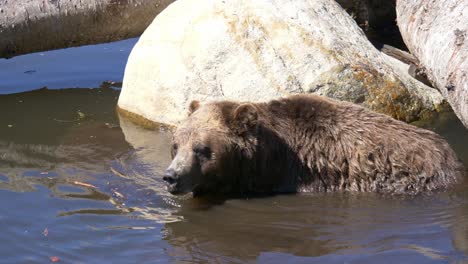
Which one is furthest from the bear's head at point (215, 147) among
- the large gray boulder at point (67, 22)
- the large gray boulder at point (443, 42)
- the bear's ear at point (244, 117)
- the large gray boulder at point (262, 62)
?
the large gray boulder at point (67, 22)

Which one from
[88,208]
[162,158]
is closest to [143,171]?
[162,158]

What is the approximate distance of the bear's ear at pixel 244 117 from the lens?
775cm

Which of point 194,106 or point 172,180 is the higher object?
point 194,106

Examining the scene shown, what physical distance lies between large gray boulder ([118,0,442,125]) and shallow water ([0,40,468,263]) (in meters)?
0.62

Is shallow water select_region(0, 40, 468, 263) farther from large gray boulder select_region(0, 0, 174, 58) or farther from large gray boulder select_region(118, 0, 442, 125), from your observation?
large gray boulder select_region(0, 0, 174, 58)

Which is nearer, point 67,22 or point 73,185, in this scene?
point 73,185

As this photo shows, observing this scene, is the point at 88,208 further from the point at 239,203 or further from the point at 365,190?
the point at 365,190

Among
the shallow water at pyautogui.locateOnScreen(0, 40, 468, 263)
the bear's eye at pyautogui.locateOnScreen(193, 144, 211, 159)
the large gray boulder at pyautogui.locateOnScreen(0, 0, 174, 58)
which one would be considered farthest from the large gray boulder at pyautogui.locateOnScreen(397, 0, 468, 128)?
the large gray boulder at pyautogui.locateOnScreen(0, 0, 174, 58)

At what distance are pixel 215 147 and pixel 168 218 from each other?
80 centimetres

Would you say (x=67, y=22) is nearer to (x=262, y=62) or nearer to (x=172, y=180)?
(x=262, y=62)

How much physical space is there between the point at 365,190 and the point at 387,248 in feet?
4.68

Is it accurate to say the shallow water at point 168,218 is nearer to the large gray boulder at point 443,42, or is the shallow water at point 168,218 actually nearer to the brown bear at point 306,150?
the brown bear at point 306,150

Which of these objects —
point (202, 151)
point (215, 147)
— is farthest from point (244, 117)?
point (202, 151)

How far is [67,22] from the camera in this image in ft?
37.8
